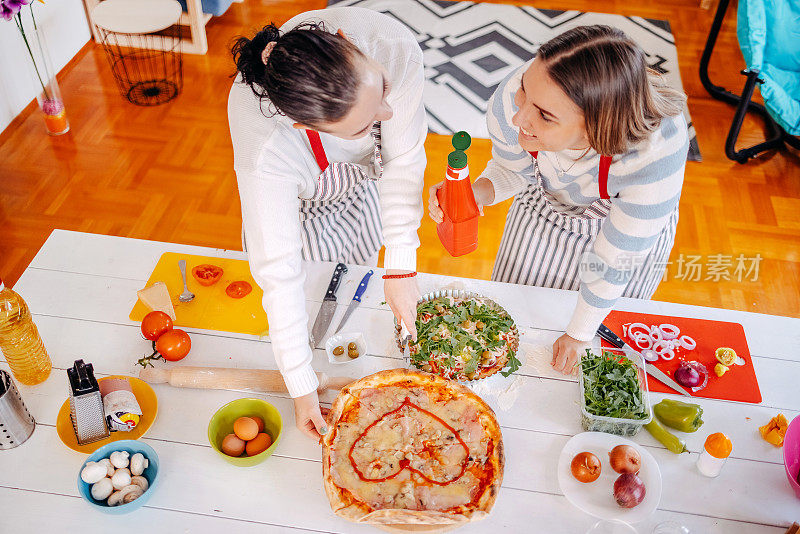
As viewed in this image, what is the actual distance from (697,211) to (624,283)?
6.35 ft

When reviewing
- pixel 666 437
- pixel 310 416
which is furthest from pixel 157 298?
pixel 666 437

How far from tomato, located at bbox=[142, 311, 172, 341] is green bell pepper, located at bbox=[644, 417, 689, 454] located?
3.54 feet

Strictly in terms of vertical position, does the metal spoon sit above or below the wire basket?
above

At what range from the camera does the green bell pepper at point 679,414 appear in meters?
1.40

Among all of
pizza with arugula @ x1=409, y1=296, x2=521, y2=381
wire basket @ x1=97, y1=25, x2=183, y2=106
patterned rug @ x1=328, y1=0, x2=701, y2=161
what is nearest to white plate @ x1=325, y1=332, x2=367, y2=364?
pizza with arugula @ x1=409, y1=296, x2=521, y2=381

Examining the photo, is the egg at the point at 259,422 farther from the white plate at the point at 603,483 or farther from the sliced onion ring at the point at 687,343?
the sliced onion ring at the point at 687,343

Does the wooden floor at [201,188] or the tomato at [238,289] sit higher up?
the tomato at [238,289]

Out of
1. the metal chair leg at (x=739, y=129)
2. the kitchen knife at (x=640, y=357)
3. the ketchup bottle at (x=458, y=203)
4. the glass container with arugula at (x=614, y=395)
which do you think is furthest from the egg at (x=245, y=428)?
the metal chair leg at (x=739, y=129)

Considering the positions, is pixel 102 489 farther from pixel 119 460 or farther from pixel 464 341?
pixel 464 341

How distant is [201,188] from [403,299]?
78.3 inches

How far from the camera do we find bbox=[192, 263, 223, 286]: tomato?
1683mm

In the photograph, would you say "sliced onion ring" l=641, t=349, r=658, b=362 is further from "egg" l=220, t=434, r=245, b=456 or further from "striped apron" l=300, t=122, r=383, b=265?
"egg" l=220, t=434, r=245, b=456

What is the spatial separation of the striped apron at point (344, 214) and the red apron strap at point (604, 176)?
48 cm

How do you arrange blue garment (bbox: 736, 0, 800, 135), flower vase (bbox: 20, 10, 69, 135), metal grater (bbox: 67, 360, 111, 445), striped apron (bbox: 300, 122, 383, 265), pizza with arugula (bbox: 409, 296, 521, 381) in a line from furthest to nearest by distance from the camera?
flower vase (bbox: 20, 10, 69, 135), blue garment (bbox: 736, 0, 800, 135), striped apron (bbox: 300, 122, 383, 265), pizza with arugula (bbox: 409, 296, 521, 381), metal grater (bbox: 67, 360, 111, 445)
